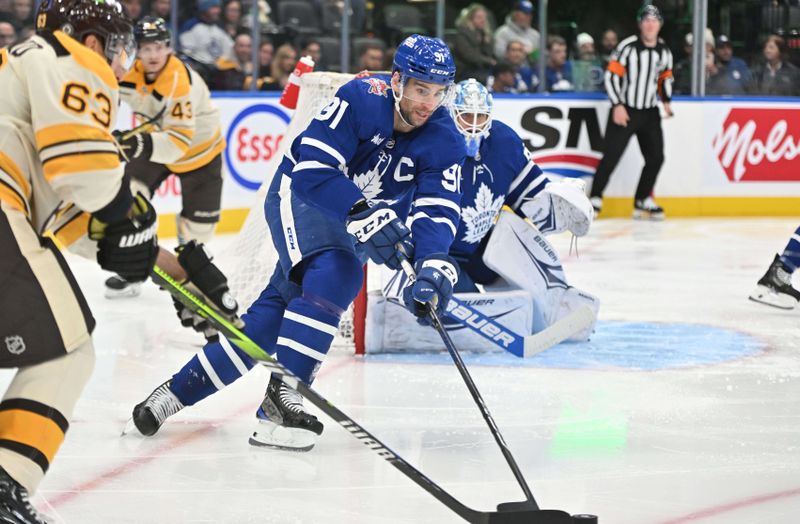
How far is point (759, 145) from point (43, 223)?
702 cm

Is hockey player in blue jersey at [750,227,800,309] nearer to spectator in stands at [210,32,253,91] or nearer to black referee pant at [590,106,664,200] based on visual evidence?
black referee pant at [590,106,664,200]

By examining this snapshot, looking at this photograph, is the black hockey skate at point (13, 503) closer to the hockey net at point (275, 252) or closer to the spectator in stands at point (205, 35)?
the hockey net at point (275, 252)

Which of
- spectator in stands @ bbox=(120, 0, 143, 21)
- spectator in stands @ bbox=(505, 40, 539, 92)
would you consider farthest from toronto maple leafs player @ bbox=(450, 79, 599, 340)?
spectator in stands @ bbox=(505, 40, 539, 92)

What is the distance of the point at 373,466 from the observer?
2.83 metres

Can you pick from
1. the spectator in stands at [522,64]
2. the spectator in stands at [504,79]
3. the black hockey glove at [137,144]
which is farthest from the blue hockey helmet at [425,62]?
the spectator in stands at [522,64]

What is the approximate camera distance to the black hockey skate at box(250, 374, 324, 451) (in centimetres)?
293

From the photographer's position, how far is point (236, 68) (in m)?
7.39

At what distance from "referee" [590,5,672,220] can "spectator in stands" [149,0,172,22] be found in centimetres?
282

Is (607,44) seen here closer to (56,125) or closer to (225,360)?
(225,360)

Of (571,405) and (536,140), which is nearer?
(571,405)

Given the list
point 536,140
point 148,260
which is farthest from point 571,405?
point 536,140

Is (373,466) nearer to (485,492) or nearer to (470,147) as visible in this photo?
(485,492)

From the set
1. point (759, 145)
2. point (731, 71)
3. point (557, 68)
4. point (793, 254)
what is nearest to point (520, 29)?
point (557, 68)

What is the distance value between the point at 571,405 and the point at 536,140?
Answer: 482 cm
